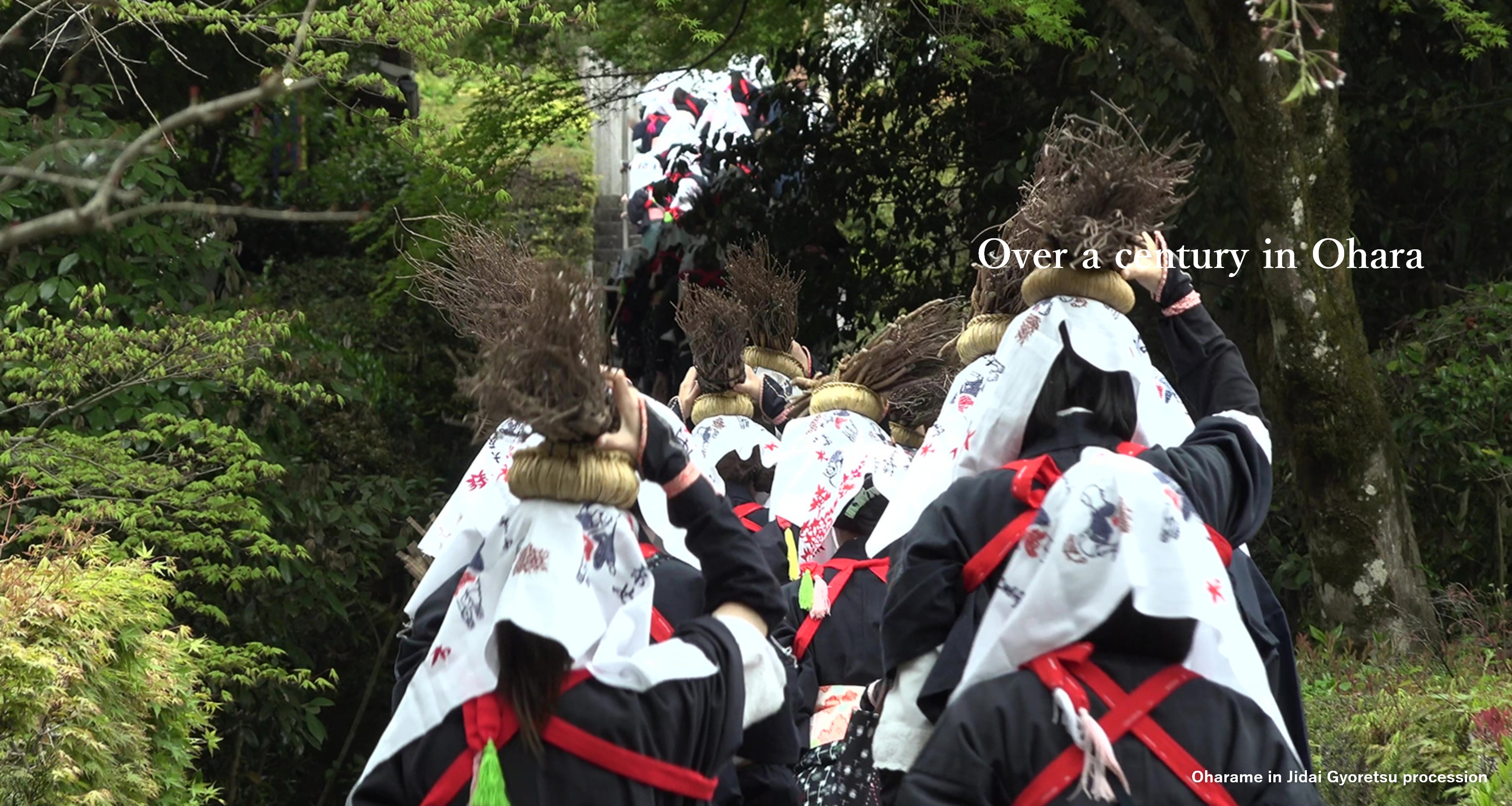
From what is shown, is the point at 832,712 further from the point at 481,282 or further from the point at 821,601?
the point at 481,282

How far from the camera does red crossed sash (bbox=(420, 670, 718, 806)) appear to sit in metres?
2.53

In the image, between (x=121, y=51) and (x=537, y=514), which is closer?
(x=537, y=514)

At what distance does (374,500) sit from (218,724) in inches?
55.9

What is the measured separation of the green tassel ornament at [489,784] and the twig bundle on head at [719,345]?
10.8ft

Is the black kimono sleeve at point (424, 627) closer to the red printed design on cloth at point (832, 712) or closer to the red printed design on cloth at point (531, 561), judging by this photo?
the red printed design on cloth at point (531, 561)

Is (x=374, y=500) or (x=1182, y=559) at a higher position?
(x=1182, y=559)

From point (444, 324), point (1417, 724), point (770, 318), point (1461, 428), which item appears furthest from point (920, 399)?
point (444, 324)

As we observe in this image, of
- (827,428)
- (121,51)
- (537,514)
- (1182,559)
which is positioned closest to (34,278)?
(121,51)

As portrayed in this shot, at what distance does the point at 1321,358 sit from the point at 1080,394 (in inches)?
136

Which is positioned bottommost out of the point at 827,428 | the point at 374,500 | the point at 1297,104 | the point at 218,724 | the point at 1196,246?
the point at 218,724

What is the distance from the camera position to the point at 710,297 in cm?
590

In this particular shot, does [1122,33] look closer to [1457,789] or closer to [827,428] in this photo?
[827,428]

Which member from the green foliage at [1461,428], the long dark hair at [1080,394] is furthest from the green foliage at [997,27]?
the long dark hair at [1080,394]

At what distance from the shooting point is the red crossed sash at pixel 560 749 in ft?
8.30
